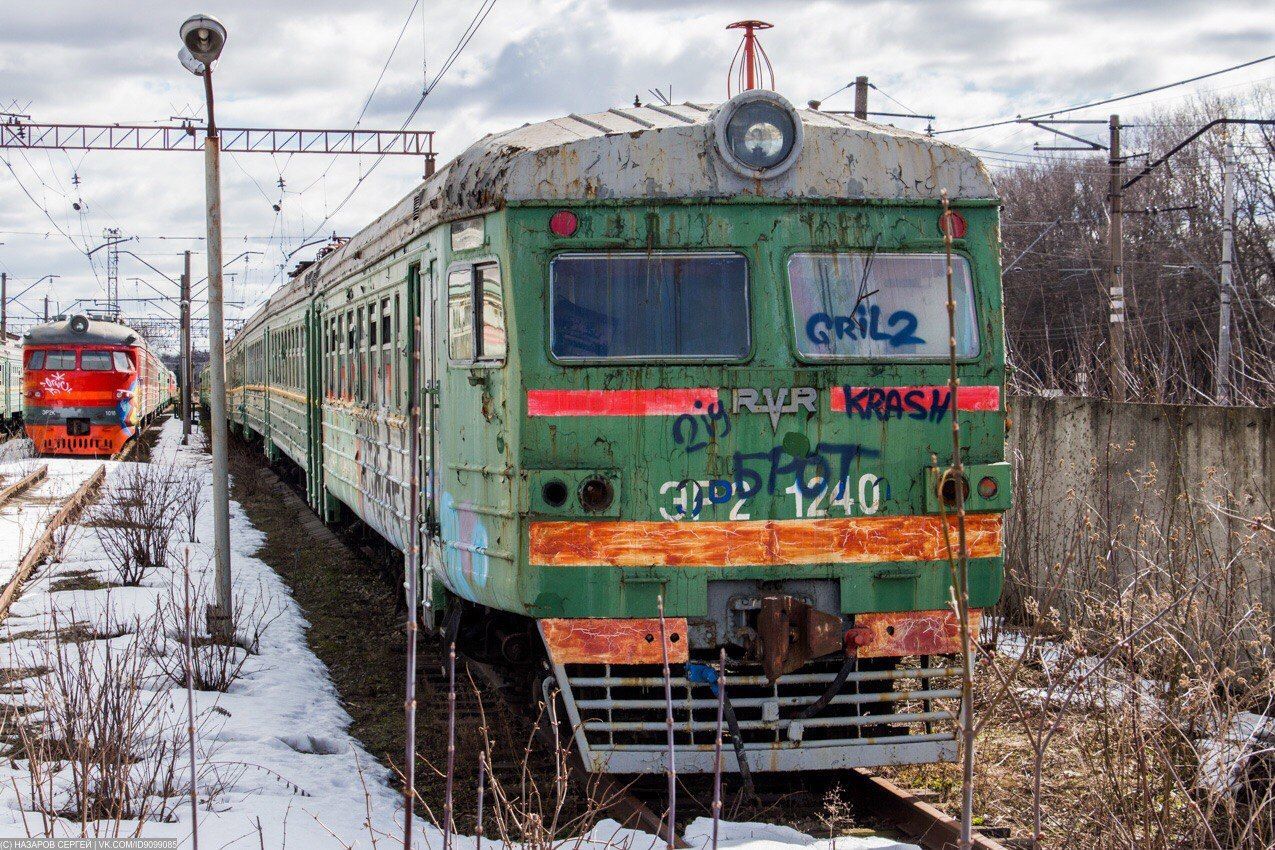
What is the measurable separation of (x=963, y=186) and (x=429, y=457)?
115 inches

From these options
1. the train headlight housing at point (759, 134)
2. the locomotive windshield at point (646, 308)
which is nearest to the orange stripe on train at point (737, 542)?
the locomotive windshield at point (646, 308)

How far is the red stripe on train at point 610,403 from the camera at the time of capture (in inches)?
219

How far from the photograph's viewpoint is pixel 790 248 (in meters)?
5.73

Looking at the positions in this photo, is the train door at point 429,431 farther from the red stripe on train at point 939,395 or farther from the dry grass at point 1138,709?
the dry grass at point 1138,709

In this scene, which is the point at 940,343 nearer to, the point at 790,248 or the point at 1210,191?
the point at 790,248

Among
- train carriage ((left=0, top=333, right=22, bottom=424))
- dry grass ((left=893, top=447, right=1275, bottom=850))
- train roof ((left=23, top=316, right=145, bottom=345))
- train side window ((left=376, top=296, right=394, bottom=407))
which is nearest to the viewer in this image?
dry grass ((left=893, top=447, right=1275, bottom=850))

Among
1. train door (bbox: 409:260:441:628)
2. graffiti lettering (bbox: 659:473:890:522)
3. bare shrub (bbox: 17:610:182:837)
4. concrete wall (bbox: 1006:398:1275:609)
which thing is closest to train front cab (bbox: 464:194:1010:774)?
graffiti lettering (bbox: 659:473:890:522)

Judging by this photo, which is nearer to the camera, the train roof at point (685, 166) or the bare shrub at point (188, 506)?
the train roof at point (685, 166)

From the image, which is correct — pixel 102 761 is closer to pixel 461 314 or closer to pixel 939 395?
pixel 461 314

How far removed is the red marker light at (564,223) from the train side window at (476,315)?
32 cm

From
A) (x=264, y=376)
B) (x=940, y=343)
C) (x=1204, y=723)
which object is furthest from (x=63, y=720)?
(x=264, y=376)

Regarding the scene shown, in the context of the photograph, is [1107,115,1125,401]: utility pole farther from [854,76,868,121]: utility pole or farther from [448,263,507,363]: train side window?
[448,263,507,363]: train side window

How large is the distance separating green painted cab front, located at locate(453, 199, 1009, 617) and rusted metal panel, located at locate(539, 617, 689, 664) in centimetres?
5

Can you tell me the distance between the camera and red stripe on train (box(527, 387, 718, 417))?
18.3 feet
